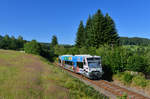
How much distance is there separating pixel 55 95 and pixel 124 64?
574 inches

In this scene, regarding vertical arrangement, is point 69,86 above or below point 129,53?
below

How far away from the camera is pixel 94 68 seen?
692 inches

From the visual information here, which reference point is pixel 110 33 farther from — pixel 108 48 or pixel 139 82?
pixel 139 82

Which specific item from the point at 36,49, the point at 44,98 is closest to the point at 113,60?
the point at 44,98

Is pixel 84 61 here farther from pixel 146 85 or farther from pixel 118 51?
pixel 146 85

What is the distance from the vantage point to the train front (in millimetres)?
17406

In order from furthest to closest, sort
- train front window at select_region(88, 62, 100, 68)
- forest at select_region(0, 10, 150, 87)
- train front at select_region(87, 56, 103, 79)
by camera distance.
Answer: forest at select_region(0, 10, 150, 87), train front window at select_region(88, 62, 100, 68), train front at select_region(87, 56, 103, 79)

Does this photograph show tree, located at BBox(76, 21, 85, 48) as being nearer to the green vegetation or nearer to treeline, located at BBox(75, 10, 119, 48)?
treeline, located at BBox(75, 10, 119, 48)

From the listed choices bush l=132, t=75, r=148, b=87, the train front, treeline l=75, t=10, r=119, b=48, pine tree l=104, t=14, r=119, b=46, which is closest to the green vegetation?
bush l=132, t=75, r=148, b=87

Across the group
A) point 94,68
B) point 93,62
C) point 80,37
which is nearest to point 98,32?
point 80,37

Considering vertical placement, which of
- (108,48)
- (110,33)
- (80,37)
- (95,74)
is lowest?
(95,74)

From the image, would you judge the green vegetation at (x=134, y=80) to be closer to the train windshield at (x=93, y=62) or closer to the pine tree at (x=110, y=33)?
the train windshield at (x=93, y=62)

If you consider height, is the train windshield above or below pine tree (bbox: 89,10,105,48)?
below

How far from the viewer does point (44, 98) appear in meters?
6.40
